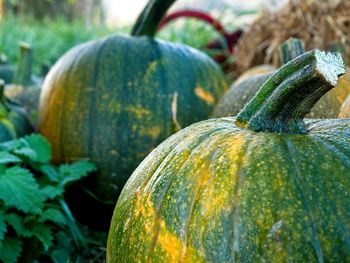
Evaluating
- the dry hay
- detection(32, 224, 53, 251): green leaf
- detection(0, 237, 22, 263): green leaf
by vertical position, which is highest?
the dry hay

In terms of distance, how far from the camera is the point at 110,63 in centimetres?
326

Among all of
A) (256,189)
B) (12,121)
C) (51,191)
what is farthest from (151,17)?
(256,189)

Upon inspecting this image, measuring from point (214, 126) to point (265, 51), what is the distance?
3.36 m

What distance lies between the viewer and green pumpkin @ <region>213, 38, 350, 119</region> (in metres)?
2.58

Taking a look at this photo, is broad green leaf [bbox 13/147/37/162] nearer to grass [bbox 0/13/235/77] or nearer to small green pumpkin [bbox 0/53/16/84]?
small green pumpkin [bbox 0/53/16/84]

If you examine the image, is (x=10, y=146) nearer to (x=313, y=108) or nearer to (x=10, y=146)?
(x=10, y=146)

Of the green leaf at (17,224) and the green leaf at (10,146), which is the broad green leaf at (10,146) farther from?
the green leaf at (17,224)

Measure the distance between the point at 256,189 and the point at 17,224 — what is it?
1252 millimetres

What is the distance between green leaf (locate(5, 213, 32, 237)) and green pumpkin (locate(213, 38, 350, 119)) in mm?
966

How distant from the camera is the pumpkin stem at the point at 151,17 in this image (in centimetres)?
334

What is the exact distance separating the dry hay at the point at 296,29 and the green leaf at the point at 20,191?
2.43 m

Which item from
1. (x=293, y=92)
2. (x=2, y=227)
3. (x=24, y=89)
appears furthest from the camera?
(x=24, y=89)

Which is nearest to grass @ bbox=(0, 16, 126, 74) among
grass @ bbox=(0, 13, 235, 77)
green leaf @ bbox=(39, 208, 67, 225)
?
grass @ bbox=(0, 13, 235, 77)

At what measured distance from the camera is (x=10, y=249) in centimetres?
247
